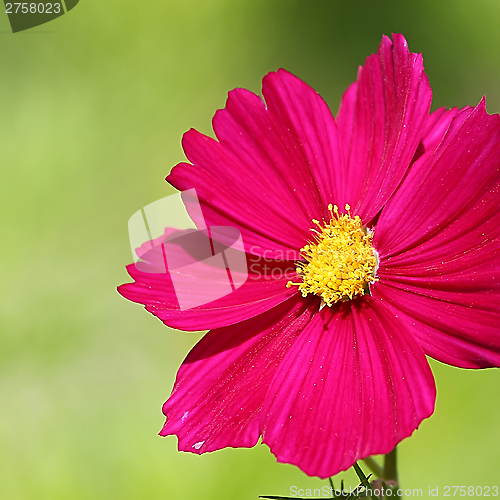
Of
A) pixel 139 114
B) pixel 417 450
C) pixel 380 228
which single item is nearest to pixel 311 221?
pixel 380 228

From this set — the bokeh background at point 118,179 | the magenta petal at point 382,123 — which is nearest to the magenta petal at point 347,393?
the magenta petal at point 382,123

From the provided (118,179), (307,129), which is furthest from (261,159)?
(118,179)

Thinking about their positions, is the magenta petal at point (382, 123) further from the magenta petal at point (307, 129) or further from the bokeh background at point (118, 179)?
the bokeh background at point (118, 179)

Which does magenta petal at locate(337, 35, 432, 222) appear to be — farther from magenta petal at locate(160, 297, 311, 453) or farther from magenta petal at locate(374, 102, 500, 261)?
magenta petal at locate(160, 297, 311, 453)

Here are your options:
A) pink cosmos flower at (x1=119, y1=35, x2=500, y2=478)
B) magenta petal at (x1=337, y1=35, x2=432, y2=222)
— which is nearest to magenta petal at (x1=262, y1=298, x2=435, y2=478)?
pink cosmos flower at (x1=119, y1=35, x2=500, y2=478)

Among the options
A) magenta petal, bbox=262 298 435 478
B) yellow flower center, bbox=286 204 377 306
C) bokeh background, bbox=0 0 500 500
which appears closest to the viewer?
magenta petal, bbox=262 298 435 478

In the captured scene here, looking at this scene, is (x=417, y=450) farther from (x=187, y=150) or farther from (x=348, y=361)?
(x=187, y=150)
